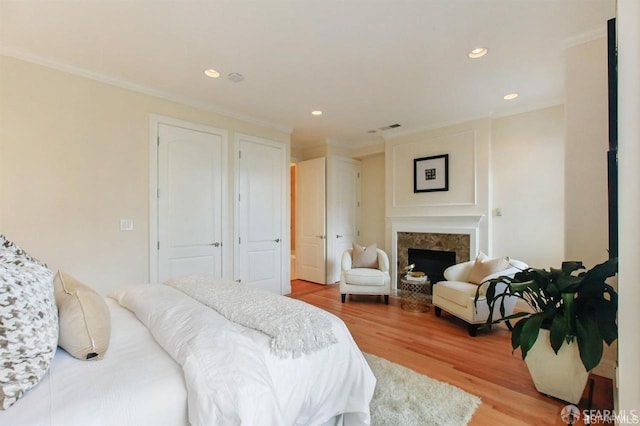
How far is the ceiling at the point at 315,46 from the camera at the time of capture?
1.96 metres

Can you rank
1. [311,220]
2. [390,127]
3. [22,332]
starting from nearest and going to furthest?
1. [22,332]
2. [390,127]
3. [311,220]

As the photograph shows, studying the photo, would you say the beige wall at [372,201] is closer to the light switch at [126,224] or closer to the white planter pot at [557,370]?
the white planter pot at [557,370]

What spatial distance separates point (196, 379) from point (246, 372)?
17 cm

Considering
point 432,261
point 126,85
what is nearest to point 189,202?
point 126,85

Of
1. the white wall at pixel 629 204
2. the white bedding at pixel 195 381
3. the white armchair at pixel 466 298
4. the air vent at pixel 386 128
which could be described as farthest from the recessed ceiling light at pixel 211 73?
the white armchair at pixel 466 298

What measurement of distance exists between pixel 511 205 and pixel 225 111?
13.0 feet

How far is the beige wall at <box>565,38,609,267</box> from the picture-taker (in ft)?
7.20

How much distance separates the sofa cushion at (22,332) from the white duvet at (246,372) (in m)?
0.39

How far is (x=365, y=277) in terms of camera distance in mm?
4043

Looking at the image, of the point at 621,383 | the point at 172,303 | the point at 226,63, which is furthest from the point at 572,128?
the point at 172,303

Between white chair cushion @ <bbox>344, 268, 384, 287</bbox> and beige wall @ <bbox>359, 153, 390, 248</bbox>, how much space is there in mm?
1530

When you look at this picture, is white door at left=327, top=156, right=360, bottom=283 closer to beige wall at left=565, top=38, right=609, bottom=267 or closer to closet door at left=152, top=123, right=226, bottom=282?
closet door at left=152, top=123, right=226, bottom=282

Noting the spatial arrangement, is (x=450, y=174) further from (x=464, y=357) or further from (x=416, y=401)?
(x=416, y=401)

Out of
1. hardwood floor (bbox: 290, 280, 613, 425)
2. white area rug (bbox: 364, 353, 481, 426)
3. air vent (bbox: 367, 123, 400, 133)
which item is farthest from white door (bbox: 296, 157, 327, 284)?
white area rug (bbox: 364, 353, 481, 426)
